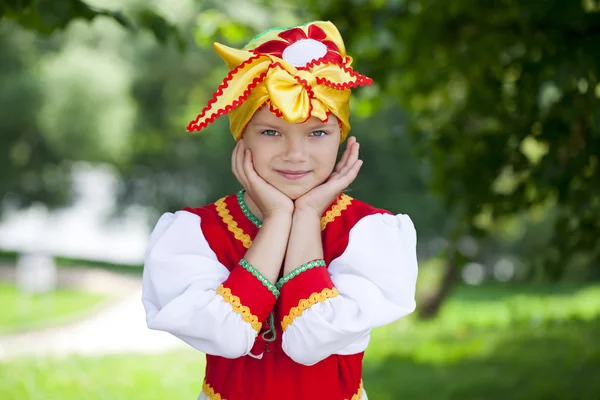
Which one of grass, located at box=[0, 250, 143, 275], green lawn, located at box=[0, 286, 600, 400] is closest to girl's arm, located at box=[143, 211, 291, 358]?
green lawn, located at box=[0, 286, 600, 400]

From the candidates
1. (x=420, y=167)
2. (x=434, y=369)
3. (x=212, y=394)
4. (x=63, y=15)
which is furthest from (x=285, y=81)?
(x=420, y=167)

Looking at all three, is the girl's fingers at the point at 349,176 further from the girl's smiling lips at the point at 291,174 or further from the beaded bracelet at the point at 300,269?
the beaded bracelet at the point at 300,269

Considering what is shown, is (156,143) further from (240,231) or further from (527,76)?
(240,231)

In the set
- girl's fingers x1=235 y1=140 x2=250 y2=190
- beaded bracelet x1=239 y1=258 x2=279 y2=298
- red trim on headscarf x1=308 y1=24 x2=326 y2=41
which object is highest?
red trim on headscarf x1=308 y1=24 x2=326 y2=41

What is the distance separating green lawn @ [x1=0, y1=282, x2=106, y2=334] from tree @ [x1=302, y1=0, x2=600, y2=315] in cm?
884

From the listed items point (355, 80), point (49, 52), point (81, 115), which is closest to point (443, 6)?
point (355, 80)

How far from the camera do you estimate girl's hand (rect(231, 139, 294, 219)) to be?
7.12 ft

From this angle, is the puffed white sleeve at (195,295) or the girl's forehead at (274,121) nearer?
the puffed white sleeve at (195,295)

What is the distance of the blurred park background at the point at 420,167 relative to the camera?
4539 millimetres

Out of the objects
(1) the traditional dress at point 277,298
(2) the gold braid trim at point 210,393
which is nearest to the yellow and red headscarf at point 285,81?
(1) the traditional dress at point 277,298

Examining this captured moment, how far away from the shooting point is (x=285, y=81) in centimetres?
209

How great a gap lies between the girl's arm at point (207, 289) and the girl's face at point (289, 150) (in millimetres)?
135

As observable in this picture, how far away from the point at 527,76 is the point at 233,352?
345cm

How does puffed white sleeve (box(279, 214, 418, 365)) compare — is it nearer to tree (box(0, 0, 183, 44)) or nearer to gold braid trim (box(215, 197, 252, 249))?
gold braid trim (box(215, 197, 252, 249))
